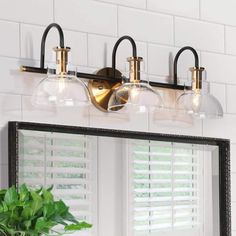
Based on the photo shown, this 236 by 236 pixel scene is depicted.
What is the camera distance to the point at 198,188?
6.98 feet

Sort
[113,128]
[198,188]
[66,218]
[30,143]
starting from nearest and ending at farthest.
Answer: [66,218] < [30,143] < [113,128] < [198,188]

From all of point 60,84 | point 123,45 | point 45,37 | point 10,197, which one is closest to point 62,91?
A: point 60,84

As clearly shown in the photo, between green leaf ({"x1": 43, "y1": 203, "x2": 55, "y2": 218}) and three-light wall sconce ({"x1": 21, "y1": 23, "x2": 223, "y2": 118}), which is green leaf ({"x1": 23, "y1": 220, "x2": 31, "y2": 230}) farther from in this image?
three-light wall sconce ({"x1": 21, "y1": 23, "x2": 223, "y2": 118})

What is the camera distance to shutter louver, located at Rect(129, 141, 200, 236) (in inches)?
78.4

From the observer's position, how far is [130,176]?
1.98 m

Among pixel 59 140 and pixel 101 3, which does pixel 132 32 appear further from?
pixel 59 140

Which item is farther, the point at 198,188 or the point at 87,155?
the point at 198,188

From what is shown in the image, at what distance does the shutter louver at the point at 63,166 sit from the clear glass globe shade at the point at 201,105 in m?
0.34

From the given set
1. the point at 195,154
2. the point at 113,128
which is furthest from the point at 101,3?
the point at 195,154

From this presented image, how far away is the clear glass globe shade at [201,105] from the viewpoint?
2.03 meters

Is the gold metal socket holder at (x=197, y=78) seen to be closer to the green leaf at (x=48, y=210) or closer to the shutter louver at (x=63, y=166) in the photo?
the shutter louver at (x=63, y=166)

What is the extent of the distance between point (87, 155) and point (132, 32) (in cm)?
43

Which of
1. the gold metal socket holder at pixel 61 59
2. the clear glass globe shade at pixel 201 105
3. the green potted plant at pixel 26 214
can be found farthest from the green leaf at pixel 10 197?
the clear glass globe shade at pixel 201 105

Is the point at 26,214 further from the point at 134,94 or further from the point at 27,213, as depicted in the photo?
the point at 134,94
